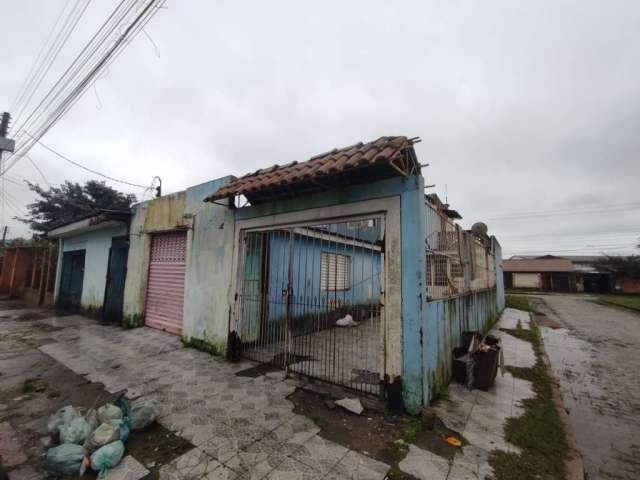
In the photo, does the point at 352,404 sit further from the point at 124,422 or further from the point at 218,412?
the point at 124,422

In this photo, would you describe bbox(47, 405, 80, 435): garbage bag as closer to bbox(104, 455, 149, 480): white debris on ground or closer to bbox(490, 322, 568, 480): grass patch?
bbox(104, 455, 149, 480): white debris on ground

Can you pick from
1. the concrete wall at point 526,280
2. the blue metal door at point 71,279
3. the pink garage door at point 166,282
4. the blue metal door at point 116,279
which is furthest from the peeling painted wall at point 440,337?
the concrete wall at point 526,280

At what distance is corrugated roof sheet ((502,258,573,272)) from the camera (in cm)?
3494

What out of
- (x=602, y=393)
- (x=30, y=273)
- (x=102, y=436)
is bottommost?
(x=602, y=393)

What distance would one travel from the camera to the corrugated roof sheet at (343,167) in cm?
351

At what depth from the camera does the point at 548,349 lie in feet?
24.4

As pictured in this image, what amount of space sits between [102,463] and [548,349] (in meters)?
9.81

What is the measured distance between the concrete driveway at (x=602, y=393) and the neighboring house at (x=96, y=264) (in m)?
11.0

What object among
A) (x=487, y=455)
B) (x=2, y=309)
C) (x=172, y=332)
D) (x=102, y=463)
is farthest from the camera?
(x=2, y=309)

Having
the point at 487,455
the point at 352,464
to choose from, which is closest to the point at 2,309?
the point at 352,464

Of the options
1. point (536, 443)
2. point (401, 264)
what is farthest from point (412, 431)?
point (401, 264)

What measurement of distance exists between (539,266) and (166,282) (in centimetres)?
4464

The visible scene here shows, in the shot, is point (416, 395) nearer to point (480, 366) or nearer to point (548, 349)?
point (480, 366)

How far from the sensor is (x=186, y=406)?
3641 millimetres
